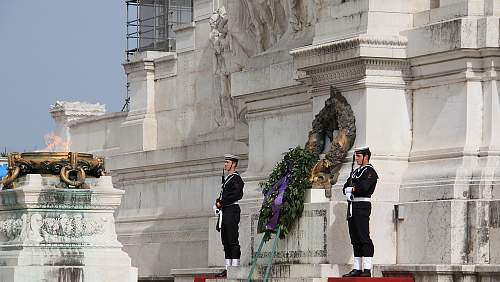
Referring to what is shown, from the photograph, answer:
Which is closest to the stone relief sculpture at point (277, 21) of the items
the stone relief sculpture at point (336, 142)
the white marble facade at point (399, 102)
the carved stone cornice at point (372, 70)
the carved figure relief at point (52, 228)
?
the white marble facade at point (399, 102)

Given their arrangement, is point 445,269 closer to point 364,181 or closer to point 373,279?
point 373,279

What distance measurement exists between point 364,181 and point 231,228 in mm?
3221

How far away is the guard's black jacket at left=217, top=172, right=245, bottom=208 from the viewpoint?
91.9 feet

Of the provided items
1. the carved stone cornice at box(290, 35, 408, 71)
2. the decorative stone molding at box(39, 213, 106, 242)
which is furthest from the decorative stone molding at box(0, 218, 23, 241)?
the carved stone cornice at box(290, 35, 408, 71)

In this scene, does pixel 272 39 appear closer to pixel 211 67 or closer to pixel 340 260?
pixel 211 67

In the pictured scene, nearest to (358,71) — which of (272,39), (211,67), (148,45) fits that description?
(272,39)

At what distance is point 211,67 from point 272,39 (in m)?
4.01

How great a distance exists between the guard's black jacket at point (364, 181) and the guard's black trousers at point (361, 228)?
0.46 feet

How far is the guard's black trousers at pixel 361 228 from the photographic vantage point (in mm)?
25250

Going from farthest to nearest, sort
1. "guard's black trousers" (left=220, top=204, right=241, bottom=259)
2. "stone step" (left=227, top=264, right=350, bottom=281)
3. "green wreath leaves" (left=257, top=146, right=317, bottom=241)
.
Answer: "guard's black trousers" (left=220, top=204, right=241, bottom=259), "green wreath leaves" (left=257, top=146, right=317, bottom=241), "stone step" (left=227, top=264, right=350, bottom=281)

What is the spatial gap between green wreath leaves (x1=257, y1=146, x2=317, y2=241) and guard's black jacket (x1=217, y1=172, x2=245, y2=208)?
0.60 meters

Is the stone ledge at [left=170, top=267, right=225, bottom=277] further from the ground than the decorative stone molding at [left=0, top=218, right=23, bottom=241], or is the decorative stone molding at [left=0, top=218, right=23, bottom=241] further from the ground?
the decorative stone molding at [left=0, top=218, right=23, bottom=241]

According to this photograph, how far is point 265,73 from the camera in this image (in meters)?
29.6

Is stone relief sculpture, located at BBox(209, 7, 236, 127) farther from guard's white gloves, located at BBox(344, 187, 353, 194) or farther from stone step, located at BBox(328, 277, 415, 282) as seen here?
stone step, located at BBox(328, 277, 415, 282)
